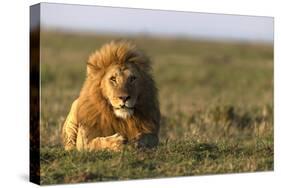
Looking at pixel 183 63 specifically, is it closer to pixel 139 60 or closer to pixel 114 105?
pixel 139 60

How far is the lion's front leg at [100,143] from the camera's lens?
834 centimetres

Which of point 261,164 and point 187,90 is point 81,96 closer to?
point 261,164

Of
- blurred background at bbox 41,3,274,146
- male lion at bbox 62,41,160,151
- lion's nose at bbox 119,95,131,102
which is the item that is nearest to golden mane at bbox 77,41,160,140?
male lion at bbox 62,41,160,151

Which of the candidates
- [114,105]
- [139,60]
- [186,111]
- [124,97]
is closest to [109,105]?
[114,105]

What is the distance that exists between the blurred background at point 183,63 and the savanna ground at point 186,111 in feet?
0.07

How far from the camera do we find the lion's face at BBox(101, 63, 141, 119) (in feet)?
27.6

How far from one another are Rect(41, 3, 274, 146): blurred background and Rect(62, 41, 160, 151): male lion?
1.66ft

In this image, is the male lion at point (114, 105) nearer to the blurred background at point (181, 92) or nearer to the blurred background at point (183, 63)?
the blurred background at point (181, 92)

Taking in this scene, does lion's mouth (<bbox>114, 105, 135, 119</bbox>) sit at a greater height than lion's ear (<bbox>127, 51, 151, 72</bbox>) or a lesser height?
lesser

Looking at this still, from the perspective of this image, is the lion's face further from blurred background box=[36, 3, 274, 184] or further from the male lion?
blurred background box=[36, 3, 274, 184]

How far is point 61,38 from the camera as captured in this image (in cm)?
1659

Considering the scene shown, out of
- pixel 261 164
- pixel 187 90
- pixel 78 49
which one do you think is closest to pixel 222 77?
pixel 187 90

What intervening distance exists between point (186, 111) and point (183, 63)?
5.31 metres

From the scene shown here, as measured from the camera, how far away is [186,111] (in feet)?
38.3
